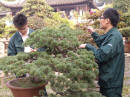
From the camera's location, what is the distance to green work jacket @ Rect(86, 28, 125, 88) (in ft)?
5.48

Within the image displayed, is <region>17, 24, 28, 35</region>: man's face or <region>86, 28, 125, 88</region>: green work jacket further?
<region>17, 24, 28, 35</region>: man's face

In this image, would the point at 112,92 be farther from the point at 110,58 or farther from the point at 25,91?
the point at 25,91

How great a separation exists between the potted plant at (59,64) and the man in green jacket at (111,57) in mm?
159

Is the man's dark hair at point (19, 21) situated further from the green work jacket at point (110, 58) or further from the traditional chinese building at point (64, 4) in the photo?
the traditional chinese building at point (64, 4)

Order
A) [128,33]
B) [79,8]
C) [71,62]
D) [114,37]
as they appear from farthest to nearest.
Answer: [79,8] → [128,33] → [114,37] → [71,62]

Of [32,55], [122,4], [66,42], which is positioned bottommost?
[32,55]

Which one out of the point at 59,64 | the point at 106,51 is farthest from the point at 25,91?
the point at 106,51

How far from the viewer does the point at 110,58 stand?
1768mm

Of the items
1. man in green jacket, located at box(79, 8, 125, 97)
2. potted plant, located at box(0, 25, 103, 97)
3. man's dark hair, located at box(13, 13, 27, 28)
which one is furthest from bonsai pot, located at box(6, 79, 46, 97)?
man's dark hair, located at box(13, 13, 27, 28)

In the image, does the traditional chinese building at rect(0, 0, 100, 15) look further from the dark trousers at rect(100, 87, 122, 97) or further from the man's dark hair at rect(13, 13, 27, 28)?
the dark trousers at rect(100, 87, 122, 97)

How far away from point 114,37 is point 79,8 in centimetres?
1302

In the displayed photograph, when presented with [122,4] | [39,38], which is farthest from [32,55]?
[122,4]

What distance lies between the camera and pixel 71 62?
1485 mm

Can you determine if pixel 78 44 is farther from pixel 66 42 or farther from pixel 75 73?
pixel 75 73
